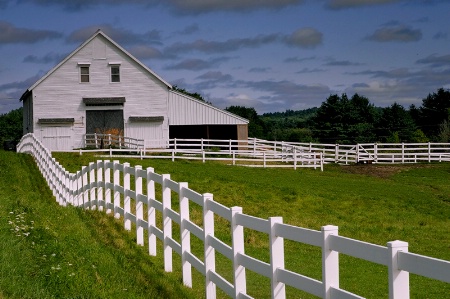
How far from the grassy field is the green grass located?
7 centimetres

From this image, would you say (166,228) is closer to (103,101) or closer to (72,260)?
(72,260)

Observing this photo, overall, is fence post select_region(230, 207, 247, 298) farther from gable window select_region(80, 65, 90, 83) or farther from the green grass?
gable window select_region(80, 65, 90, 83)

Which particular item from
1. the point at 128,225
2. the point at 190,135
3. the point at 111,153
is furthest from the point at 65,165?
the point at 190,135

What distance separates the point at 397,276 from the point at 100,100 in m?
47.1

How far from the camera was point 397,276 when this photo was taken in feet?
16.6

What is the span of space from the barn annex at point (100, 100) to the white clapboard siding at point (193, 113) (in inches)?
2.7

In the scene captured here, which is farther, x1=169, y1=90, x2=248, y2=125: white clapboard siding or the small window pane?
x1=169, y1=90, x2=248, y2=125: white clapboard siding

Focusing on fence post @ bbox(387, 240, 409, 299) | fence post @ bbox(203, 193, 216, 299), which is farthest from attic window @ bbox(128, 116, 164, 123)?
fence post @ bbox(387, 240, 409, 299)

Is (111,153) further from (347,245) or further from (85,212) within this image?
(347,245)

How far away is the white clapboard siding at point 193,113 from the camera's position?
172ft

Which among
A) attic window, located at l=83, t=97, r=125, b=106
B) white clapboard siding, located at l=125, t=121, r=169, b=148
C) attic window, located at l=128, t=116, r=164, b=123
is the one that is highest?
attic window, located at l=83, t=97, r=125, b=106

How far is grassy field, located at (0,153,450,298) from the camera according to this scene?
39.9 ft

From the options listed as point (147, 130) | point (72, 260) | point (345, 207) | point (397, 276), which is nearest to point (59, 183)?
Result: point (345, 207)

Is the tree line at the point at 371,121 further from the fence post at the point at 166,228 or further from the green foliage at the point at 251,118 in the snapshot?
the fence post at the point at 166,228
